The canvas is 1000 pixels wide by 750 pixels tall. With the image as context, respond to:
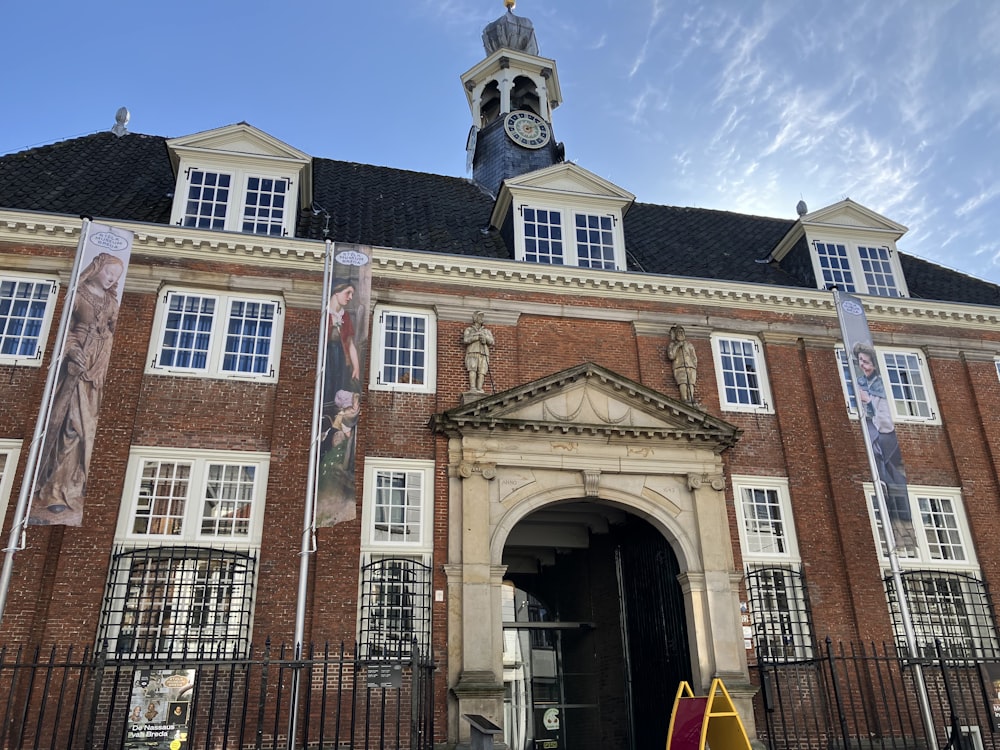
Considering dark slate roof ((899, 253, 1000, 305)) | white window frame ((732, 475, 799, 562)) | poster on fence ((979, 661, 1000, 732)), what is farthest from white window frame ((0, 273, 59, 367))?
dark slate roof ((899, 253, 1000, 305))

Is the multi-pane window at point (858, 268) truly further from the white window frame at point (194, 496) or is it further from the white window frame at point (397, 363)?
the white window frame at point (194, 496)

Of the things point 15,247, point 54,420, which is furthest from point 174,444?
point 15,247

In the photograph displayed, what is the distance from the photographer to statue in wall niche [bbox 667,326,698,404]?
15.8 metres

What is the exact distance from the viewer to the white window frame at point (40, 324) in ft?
44.9

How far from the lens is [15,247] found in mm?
14398

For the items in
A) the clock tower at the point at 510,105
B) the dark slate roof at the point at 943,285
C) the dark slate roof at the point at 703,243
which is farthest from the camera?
the clock tower at the point at 510,105

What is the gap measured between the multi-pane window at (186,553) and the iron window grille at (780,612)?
8942mm

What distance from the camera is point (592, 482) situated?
1460cm

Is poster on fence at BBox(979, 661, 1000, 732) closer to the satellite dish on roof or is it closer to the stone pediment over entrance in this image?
the stone pediment over entrance

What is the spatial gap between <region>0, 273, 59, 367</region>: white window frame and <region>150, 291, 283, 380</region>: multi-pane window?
5.93ft

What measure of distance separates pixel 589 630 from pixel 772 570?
504cm

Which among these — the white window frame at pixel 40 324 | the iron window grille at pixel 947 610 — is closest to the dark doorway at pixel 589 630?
the iron window grille at pixel 947 610

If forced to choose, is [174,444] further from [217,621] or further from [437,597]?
[437,597]

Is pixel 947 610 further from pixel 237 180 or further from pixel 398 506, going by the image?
pixel 237 180
